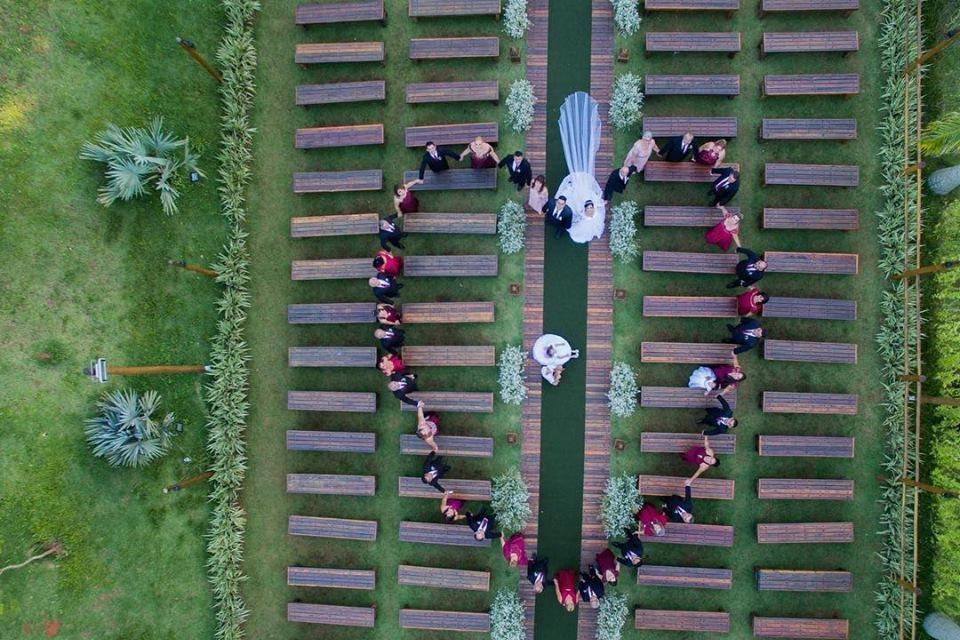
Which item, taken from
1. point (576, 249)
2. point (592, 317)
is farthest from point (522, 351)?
point (576, 249)

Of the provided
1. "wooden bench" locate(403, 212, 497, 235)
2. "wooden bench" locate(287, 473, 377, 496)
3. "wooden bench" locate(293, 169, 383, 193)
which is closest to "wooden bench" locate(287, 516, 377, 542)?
"wooden bench" locate(287, 473, 377, 496)

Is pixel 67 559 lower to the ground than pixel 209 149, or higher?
lower

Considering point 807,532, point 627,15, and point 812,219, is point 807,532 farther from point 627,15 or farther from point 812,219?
point 627,15

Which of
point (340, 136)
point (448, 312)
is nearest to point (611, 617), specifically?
point (448, 312)

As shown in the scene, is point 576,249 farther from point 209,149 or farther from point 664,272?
point 209,149

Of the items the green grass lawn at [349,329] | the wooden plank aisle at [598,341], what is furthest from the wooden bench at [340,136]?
the wooden plank aisle at [598,341]

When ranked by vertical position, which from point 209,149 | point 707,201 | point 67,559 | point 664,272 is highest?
point 209,149
